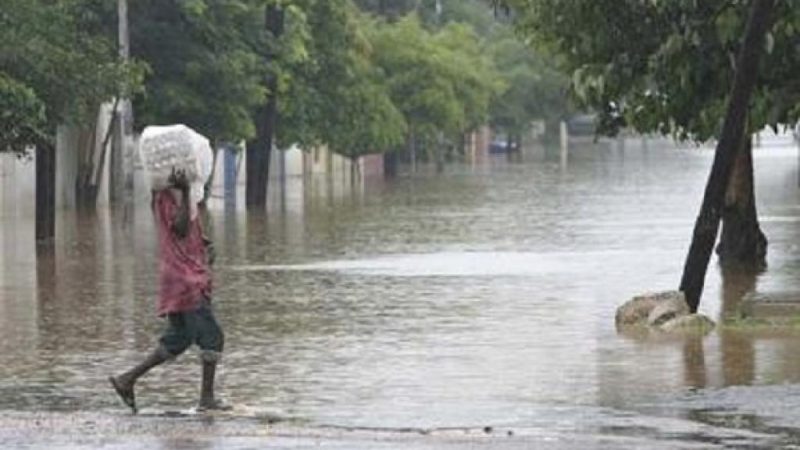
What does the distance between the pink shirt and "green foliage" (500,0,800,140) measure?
7.69 metres

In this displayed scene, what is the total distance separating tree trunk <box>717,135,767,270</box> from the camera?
2569cm

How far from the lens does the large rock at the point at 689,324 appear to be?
1727cm

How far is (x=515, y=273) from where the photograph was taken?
83.8ft

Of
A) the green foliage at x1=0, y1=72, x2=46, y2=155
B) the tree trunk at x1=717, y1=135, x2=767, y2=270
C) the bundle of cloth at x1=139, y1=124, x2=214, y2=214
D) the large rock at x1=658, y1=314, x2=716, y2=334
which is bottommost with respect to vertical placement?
Result: the large rock at x1=658, y1=314, x2=716, y2=334

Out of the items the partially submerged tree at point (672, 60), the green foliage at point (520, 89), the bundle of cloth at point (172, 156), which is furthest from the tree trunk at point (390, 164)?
the bundle of cloth at point (172, 156)

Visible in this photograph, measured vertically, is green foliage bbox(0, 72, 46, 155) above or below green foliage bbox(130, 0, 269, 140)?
→ below

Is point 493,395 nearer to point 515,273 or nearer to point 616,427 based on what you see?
point 616,427

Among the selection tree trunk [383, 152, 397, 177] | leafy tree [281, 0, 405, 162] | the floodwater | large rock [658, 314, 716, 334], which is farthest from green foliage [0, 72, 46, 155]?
tree trunk [383, 152, 397, 177]

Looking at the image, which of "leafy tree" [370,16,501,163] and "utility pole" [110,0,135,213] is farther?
"leafy tree" [370,16,501,163]

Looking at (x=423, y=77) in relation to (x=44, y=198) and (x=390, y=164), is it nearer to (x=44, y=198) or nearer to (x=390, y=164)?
(x=390, y=164)

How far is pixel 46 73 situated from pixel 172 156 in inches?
795

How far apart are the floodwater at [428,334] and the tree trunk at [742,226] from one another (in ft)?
2.81

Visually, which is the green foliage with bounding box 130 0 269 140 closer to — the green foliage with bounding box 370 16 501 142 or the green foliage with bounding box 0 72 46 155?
the green foliage with bounding box 0 72 46 155

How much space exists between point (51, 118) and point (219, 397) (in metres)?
20.3
